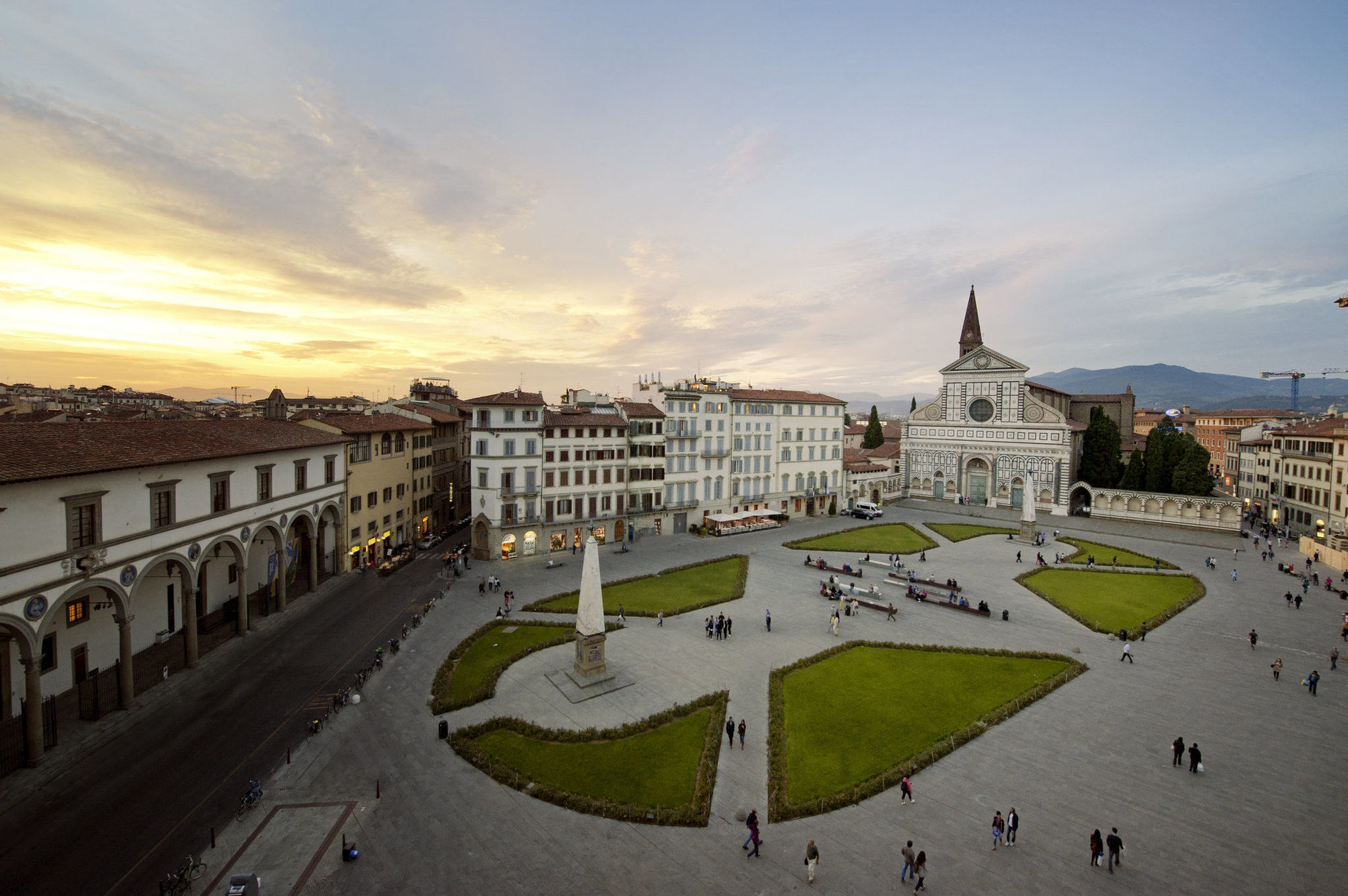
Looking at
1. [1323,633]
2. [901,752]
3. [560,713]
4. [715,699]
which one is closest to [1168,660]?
[1323,633]

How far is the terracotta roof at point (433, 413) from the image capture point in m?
56.4

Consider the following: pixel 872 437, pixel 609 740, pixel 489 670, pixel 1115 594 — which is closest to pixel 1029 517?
pixel 1115 594

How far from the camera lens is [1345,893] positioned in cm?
1420

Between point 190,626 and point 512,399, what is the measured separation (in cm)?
2476

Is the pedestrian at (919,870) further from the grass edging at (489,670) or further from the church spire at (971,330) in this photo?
the church spire at (971,330)

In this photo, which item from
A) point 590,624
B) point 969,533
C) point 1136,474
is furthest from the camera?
point 1136,474

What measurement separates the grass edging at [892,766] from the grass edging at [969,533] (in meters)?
29.6

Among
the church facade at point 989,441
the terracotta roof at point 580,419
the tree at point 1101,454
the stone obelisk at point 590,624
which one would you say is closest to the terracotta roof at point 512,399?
the terracotta roof at point 580,419

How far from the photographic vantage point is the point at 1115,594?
38094mm

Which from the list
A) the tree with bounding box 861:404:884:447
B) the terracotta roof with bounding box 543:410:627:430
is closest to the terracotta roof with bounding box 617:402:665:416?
the terracotta roof with bounding box 543:410:627:430

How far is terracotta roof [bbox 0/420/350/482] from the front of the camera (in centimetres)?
1947

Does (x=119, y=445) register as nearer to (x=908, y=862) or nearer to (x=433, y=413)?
(x=908, y=862)

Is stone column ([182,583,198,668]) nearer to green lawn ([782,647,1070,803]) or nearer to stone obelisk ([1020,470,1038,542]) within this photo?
green lawn ([782,647,1070,803])

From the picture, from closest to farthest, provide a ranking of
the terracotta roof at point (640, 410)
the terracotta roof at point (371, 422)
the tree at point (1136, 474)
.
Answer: the terracotta roof at point (371, 422) < the terracotta roof at point (640, 410) < the tree at point (1136, 474)
